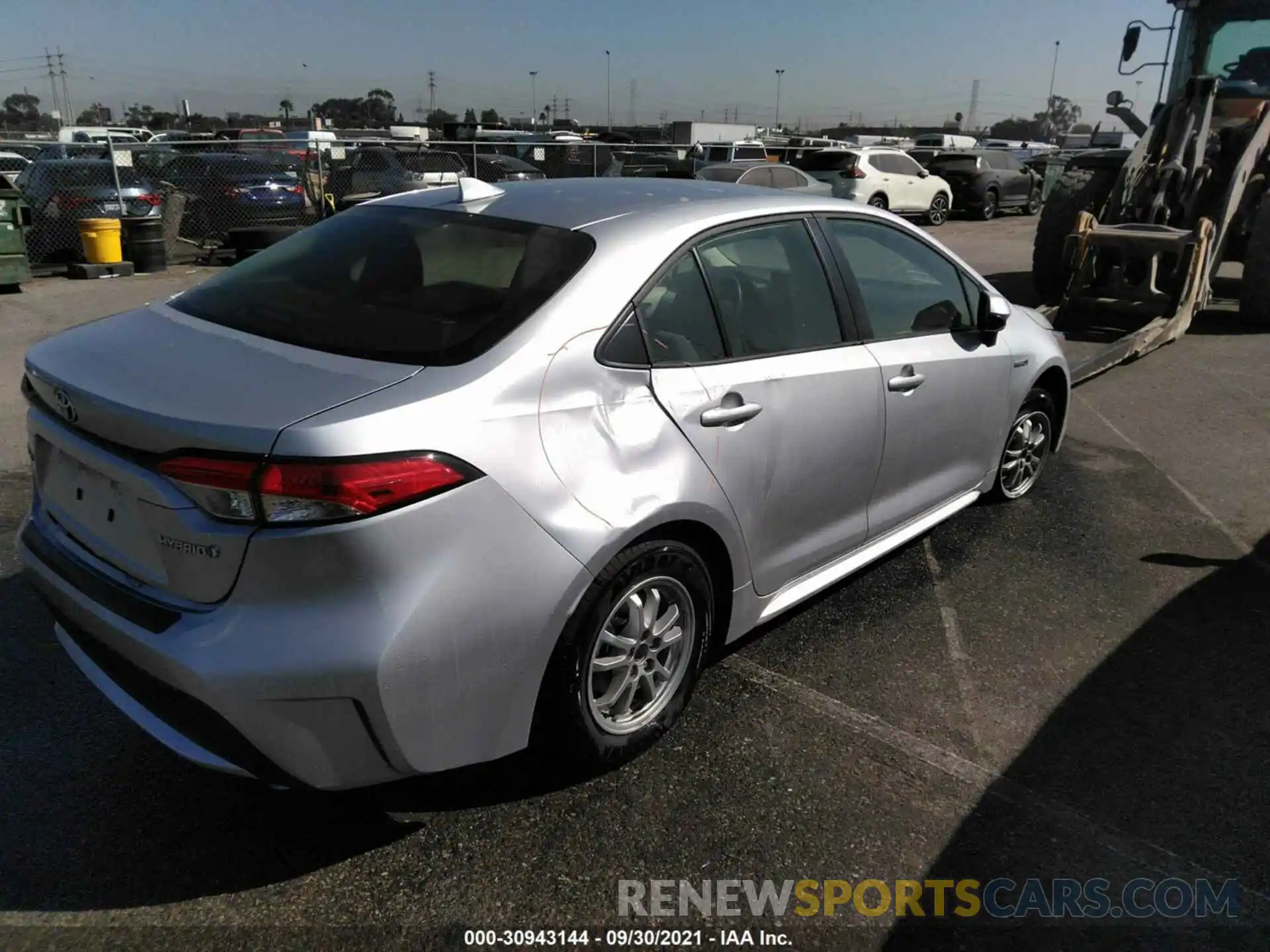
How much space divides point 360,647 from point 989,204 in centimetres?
2395

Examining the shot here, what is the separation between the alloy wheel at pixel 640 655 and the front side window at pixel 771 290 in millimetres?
841

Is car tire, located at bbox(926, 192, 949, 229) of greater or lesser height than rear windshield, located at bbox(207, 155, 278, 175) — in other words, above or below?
below

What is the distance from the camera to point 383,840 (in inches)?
103

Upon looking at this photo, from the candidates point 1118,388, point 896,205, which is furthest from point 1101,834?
point 896,205

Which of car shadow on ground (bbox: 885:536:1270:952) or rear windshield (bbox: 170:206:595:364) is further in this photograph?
rear windshield (bbox: 170:206:595:364)

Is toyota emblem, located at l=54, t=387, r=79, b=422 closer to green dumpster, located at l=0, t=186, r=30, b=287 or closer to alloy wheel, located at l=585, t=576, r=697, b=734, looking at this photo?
alloy wheel, located at l=585, t=576, r=697, b=734

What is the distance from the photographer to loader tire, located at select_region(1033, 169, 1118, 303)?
35.1 feet

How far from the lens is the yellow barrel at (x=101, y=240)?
40.0ft

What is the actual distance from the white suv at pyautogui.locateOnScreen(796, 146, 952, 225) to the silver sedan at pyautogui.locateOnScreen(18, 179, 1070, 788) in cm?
1632

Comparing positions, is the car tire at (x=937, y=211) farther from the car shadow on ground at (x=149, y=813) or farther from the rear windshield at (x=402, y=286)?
the car shadow on ground at (x=149, y=813)

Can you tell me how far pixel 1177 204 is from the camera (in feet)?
31.8

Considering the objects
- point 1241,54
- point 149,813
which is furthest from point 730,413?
point 1241,54

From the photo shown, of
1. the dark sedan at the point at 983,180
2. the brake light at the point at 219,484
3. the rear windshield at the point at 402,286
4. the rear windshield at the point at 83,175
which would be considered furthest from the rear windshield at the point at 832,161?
the brake light at the point at 219,484

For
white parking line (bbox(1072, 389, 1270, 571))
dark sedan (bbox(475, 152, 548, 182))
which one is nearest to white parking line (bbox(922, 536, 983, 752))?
white parking line (bbox(1072, 389, 1270, 571))
